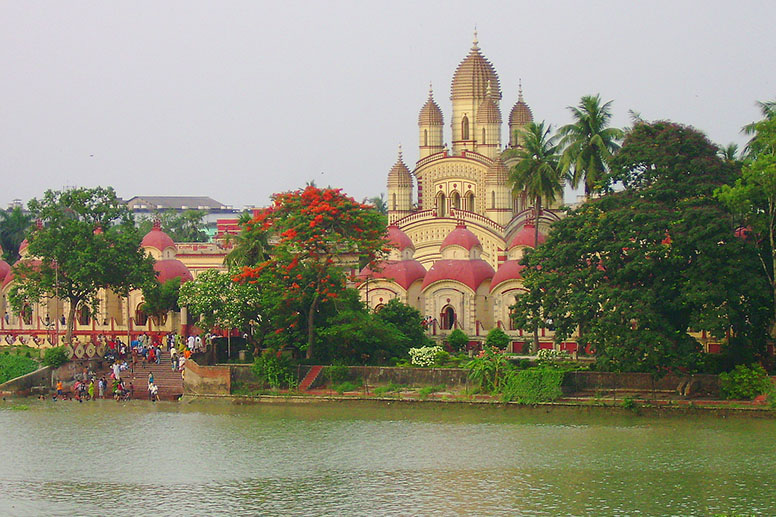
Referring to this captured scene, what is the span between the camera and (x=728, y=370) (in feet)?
109

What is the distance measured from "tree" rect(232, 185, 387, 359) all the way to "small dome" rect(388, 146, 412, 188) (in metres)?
19.9

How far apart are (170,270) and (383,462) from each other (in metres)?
24.5

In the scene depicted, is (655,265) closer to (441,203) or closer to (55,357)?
(55,357)

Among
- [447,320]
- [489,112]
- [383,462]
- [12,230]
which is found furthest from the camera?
[12,230]

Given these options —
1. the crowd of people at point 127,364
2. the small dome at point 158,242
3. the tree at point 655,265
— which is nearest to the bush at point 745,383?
the tree at point 655,265

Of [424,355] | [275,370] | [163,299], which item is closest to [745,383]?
[424,355]

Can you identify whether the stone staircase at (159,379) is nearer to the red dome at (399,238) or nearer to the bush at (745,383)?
the red dome at (399,238)

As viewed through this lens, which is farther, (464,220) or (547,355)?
(464,220)

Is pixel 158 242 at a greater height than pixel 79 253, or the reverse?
pixel 158 242

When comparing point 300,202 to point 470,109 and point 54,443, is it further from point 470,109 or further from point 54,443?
point 470,109

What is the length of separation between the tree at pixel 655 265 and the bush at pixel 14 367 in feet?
50.6

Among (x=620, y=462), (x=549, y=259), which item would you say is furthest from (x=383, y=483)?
(x=549, y=259)

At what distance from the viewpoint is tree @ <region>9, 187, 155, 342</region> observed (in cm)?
4131

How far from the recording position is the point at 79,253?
135ft
